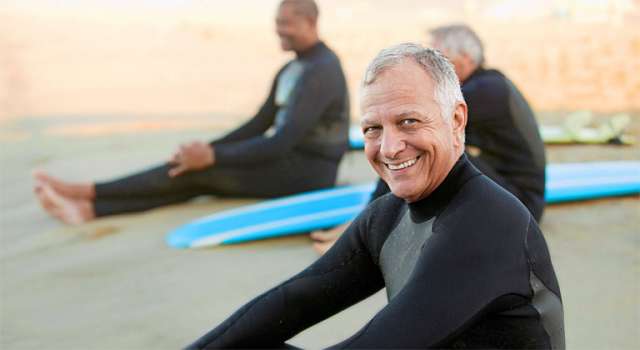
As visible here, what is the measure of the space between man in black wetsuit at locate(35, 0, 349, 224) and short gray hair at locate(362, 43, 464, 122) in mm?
3113

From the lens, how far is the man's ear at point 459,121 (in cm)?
183

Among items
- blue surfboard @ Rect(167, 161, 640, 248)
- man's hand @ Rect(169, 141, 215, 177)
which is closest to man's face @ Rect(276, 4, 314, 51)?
man's hand @ Rect(169, 141, 215, 177)

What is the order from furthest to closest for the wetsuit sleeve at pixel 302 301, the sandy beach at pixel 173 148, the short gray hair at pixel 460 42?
the short gray hair at pixel 460 42
the sandy beach at pixel 173 148
the wetsuit sleeve at pixel 302 301

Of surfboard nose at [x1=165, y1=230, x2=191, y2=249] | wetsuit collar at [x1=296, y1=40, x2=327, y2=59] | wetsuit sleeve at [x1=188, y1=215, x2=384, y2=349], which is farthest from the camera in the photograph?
wetsuit collar at [x1=296, y1=40, x2=327, y2=59]

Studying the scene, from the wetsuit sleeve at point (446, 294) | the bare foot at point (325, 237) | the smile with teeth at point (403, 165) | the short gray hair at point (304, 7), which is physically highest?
the short gray hair at point (304, 7)

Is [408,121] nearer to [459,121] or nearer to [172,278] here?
[459,121]

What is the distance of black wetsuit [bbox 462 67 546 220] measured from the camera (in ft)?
12.6

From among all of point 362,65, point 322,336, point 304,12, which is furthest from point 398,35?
point 322,336

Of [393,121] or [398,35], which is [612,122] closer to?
[393,121]

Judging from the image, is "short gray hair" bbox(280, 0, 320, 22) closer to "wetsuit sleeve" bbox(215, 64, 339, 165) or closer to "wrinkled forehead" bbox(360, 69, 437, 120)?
"wetsuit sleeve" bbox(215, 64, 339, 165)

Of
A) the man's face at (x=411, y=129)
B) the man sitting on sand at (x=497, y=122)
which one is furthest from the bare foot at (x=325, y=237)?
the man's face at (x=411, y=129)

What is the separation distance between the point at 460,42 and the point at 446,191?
84.2 inches

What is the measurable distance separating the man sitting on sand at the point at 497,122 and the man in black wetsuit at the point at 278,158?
1.17 meters

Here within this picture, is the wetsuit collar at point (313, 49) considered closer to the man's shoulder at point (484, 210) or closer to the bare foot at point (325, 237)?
the bare foot at point (325, 237)
